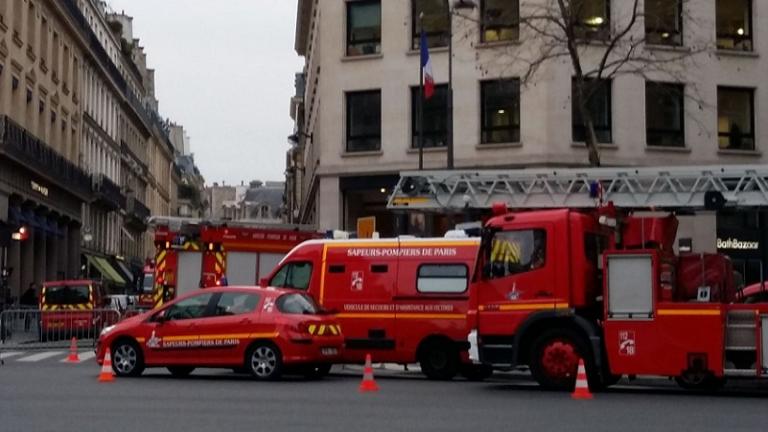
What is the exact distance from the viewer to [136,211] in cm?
8269

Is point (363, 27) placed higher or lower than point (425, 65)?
higher

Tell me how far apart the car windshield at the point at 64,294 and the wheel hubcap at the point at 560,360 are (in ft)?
70.4

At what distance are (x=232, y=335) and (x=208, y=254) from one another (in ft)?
30.9

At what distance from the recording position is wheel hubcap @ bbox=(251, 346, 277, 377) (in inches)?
757

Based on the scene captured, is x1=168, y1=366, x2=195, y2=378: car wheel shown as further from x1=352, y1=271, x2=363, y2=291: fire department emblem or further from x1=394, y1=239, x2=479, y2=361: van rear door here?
x1=394, y1=239, x2=479, y2=361: van rear door

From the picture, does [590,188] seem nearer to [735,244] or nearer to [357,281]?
[357,281]

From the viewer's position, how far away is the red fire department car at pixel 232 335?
19.1 metres

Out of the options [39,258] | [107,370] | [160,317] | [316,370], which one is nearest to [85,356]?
[160,317]

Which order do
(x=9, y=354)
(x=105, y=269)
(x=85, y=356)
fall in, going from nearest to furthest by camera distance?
(x=85, y=356)
(x=9, y=354)
(x=105, y=269)

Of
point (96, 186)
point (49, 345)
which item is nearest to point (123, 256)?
point (96, 186)

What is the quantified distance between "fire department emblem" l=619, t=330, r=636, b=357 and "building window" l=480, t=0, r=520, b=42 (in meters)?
21.0

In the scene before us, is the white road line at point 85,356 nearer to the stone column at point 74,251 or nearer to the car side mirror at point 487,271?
the car side mirror at point 487,271

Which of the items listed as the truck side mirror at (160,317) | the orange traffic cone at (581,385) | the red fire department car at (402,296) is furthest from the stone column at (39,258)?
the orange traffic cone at (581,385)

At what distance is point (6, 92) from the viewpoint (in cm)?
4334
